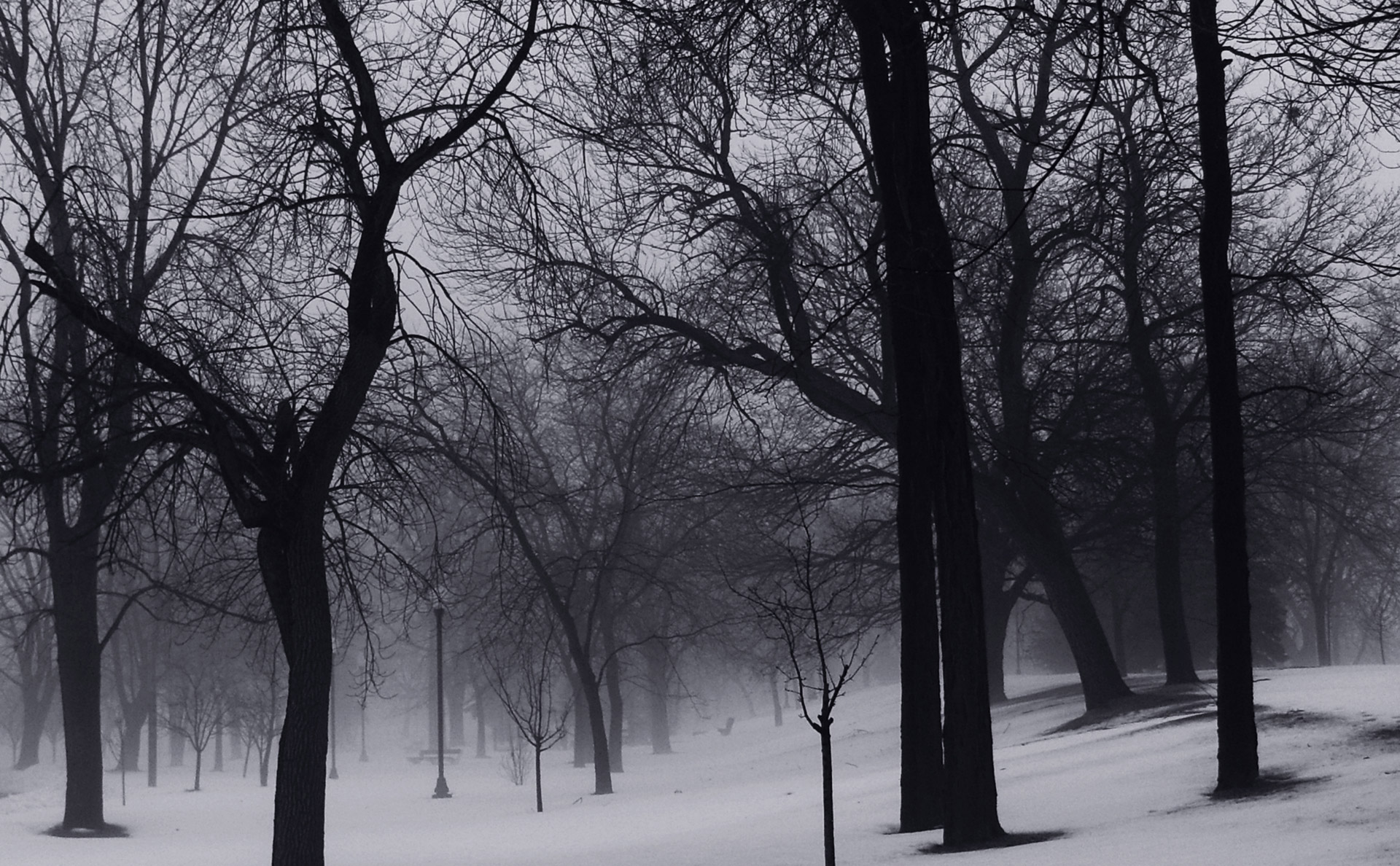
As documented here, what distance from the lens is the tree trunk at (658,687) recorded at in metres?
40.1

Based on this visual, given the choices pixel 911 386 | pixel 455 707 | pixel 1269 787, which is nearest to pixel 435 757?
pixel 455 707

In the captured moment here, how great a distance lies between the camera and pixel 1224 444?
34.8 feet

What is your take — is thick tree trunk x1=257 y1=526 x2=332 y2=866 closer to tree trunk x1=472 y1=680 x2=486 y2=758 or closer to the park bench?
the park bench

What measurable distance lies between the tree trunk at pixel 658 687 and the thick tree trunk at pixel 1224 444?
2450 cm

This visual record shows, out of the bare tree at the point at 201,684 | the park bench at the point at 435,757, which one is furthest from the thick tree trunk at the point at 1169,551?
the park bench at the point at 435,757

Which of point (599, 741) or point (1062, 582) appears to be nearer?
point (1062, 582)

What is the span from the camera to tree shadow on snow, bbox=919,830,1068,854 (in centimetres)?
948

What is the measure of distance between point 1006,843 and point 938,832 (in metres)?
1.45

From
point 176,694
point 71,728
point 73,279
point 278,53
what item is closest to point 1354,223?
point 278,53

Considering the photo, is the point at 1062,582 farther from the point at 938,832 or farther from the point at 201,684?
the point at 201,684

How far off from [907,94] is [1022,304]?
875cm

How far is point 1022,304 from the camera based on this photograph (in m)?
18.4

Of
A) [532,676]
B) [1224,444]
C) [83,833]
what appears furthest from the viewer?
[532,676]

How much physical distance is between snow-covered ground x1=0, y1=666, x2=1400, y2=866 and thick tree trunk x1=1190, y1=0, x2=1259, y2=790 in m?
0.63
